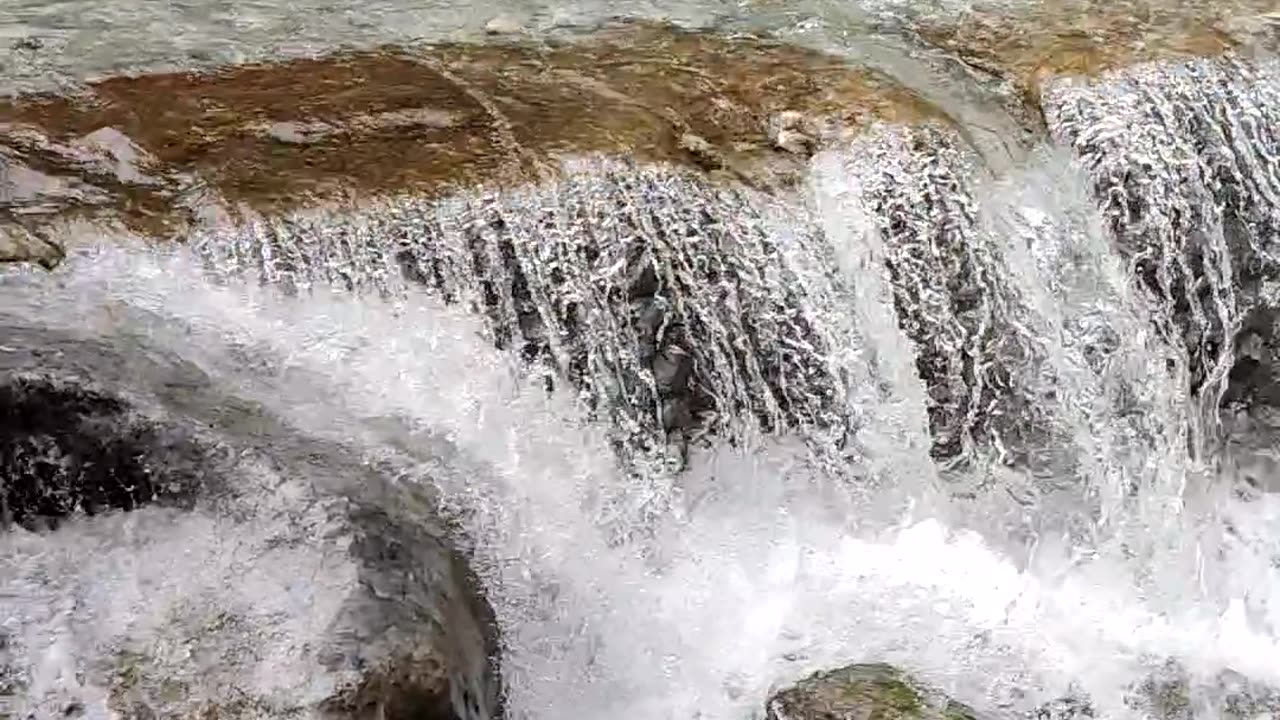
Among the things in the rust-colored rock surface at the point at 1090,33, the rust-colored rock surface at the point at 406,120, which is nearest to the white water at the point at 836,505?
the rust-colored rock surface at the point at 406,120

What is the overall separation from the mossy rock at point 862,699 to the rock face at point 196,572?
3.69 feet

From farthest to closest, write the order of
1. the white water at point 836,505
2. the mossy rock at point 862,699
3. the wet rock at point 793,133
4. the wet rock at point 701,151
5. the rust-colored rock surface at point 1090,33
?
the rust-colored rock surface at point 1090,33 < the wet rock at point 793,133 < the wet rock at point 701,151 < the white water at point 836,505 < the mossy rock at point 862,699

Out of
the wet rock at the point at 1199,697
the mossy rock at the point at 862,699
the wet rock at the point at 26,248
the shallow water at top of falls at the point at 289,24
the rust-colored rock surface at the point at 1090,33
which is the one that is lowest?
the wet rock at the point at 1199,697

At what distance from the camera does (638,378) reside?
5.65 metres

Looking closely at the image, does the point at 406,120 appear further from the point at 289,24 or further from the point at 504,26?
the point at 289,24

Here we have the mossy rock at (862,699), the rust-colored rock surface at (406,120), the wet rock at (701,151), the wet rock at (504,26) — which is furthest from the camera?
the wet rock at (504,26)

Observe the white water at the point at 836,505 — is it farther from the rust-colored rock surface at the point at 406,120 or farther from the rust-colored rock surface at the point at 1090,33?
the rust-colored rock surface at the point at 1090,33

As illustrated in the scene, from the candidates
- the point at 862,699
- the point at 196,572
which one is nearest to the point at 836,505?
the point at 862,699

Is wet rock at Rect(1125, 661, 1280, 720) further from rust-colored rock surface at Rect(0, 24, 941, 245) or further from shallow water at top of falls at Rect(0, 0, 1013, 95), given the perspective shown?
shallow water at top of falls at Rect(0, 0, 1013, 95)

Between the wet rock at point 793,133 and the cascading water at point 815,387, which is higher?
the wet rock at point 793,133

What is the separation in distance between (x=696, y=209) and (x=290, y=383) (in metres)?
1.70

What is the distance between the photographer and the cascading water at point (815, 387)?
5.18 metres

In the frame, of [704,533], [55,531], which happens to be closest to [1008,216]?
[704,533]

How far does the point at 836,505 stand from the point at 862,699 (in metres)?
1.22
